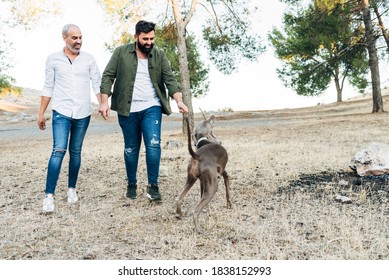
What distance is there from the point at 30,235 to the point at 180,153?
6555 mm

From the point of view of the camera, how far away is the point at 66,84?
17.8 ft

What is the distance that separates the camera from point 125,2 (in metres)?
14.4

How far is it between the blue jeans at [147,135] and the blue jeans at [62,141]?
56 cm

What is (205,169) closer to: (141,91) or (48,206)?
(141,91)

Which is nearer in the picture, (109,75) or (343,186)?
(109,75)

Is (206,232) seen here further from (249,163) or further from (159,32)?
(159,32)

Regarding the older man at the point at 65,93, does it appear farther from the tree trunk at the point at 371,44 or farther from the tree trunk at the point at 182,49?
the tree trunk at the point at 371,44

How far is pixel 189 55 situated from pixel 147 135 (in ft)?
53.4

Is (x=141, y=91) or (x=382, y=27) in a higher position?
(x=382, y=27)

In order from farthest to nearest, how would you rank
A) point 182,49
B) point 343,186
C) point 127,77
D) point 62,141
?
point 182,49
point 343,186
point 127,77
point 62,141

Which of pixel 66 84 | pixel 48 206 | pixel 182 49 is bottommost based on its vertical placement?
pixel 48 206

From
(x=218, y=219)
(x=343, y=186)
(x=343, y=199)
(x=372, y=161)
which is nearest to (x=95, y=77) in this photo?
(x=218, y=219)

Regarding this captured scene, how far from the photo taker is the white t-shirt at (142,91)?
5.54 meters

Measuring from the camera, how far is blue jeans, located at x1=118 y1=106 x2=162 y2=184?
554 cm
